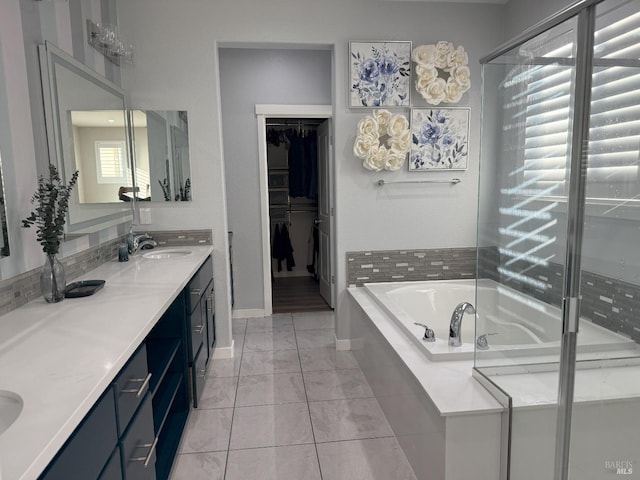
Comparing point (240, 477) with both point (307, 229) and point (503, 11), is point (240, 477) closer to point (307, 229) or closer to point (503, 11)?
point (503, 11)

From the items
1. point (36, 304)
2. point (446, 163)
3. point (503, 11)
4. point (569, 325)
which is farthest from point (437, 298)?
point (36, 304)

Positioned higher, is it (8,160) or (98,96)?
(98,96)

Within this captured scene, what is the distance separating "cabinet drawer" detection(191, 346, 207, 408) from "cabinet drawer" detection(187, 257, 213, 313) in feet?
1.08

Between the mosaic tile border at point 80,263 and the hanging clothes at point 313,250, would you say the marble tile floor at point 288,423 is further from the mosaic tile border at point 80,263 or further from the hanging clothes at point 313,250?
the hanging clothes at point 313,250

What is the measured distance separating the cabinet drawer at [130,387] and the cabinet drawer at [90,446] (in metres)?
0.04

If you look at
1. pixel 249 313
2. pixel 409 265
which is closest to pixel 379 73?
pixel 409 265

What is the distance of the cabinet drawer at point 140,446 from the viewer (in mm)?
1317

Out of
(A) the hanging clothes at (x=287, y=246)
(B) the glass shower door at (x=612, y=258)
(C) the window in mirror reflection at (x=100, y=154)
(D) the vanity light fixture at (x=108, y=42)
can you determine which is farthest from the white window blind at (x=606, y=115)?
(A) the hanging clothes at (x=287, y=246)

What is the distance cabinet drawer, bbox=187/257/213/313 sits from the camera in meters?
2.46

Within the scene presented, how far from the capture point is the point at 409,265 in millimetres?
3598

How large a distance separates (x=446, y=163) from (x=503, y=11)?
123cm

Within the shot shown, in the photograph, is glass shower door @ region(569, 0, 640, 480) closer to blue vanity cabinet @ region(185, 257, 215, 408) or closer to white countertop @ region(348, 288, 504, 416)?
white countertop @ region(348, 288, 504, 416)

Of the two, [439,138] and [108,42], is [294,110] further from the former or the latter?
[108,42]

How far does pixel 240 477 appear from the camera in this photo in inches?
81.9
